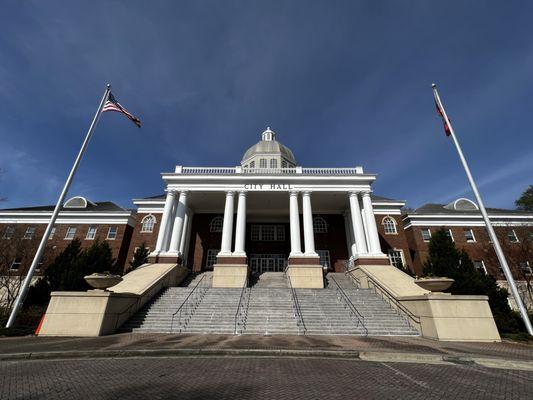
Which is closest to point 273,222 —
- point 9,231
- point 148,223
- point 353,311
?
point 148,223

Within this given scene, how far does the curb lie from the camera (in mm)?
6535

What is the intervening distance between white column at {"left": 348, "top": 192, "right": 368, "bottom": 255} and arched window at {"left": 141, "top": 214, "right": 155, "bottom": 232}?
22.7 meters

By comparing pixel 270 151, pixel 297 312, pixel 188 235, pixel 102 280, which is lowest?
pixel 297 312

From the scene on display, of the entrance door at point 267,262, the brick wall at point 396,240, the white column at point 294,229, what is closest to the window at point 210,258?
the entrance door at point 267,262

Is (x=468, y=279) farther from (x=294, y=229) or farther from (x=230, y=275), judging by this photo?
(x=230, y=275)

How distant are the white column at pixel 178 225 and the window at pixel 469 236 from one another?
31.4m

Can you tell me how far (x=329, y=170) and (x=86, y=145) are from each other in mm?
20260

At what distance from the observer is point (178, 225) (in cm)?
2242

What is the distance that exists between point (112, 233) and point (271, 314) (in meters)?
25.3

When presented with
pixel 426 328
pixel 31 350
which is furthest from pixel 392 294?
pixel 31 350

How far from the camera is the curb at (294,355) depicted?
654 cm

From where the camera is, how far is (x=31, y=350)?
23.6 ft

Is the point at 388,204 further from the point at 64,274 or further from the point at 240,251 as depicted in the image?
the point at 64,274

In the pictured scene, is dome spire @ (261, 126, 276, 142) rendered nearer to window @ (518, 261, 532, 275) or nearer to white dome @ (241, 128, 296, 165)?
white dome @ (241, 128, 296, 165)
